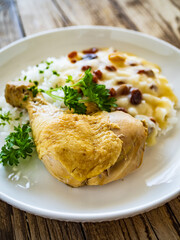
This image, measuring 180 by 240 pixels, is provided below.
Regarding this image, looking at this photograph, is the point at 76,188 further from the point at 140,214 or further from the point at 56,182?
the point at 140,214

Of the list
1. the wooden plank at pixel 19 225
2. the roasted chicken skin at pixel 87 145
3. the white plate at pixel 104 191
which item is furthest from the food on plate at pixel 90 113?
the wooden plank at pixel 19 225

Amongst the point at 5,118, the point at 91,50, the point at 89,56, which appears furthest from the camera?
the point at 91,50

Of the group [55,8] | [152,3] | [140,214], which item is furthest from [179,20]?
[140,214]

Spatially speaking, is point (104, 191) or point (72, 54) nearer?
point (104, 191)

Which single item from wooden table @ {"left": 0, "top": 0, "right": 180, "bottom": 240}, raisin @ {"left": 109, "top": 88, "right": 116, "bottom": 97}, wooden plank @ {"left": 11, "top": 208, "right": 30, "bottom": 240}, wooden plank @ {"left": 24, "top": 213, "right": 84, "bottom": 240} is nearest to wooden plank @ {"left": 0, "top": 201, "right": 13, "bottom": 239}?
wooden plank @ {"left": 11, "top": 208, "right": 30, "bottom": 240}

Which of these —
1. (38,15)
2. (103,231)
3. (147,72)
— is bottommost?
(103,231)

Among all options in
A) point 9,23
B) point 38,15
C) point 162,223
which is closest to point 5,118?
point 162,223

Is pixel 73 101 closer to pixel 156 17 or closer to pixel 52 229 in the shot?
pixel 52 229
